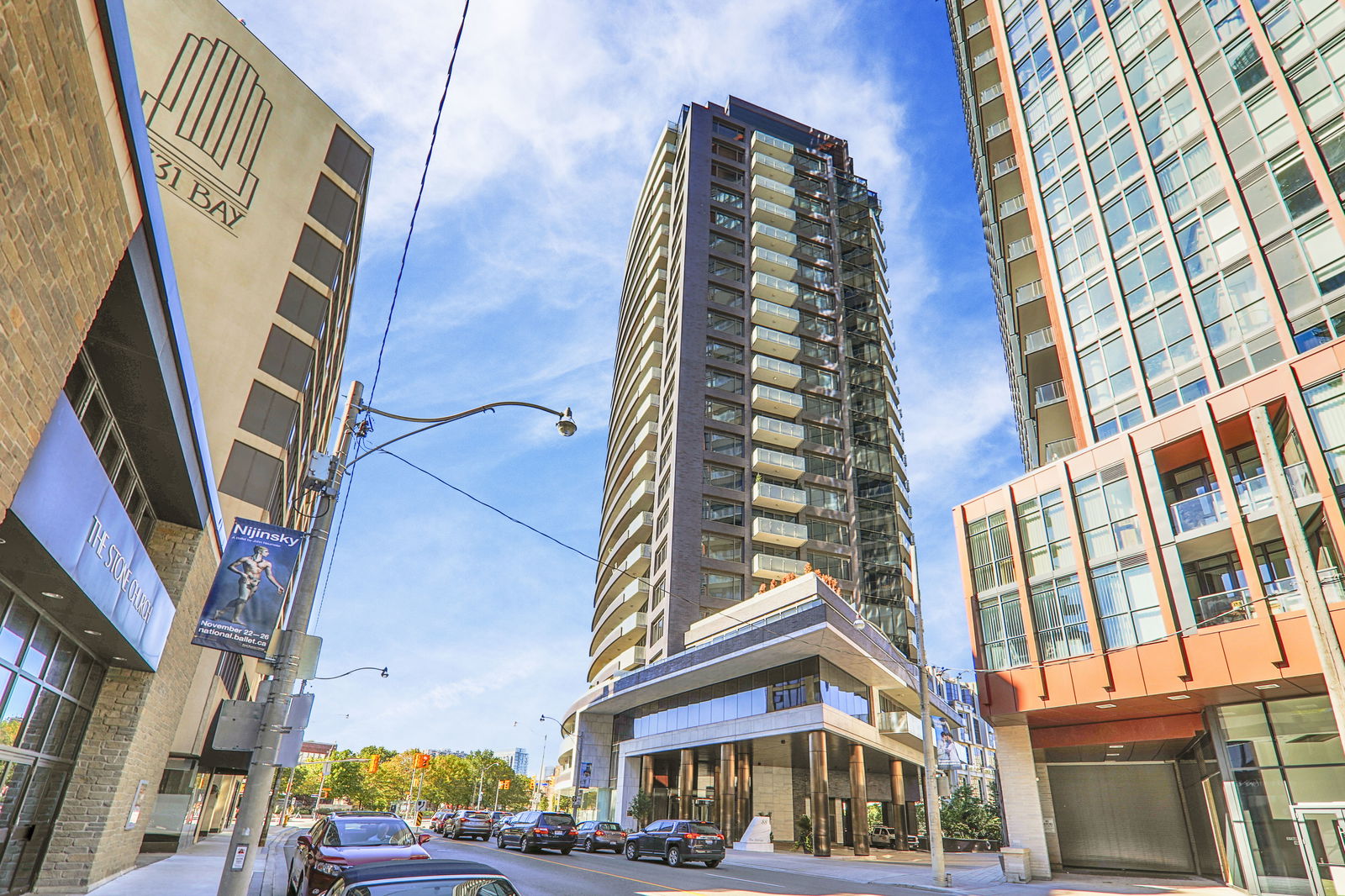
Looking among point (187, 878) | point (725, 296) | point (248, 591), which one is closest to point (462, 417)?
point (248, 591)

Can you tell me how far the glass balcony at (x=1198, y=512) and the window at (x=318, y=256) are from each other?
3181cm

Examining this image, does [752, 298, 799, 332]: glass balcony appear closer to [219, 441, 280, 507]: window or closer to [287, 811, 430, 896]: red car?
[219, 441, 280, 507]: window

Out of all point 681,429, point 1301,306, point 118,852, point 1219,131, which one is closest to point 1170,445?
point 1301,306

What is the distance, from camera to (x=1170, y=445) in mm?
23797

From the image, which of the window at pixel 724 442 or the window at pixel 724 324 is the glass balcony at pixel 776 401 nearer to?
the window at pixel 724 442

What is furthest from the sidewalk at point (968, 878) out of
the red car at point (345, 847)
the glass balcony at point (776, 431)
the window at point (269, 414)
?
the glass balcony at point (776, 431)

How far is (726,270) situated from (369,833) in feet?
206

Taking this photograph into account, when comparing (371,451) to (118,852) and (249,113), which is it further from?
(249,113)

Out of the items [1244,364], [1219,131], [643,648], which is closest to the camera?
[1244,364]

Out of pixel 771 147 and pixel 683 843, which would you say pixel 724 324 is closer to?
pixel 771 147

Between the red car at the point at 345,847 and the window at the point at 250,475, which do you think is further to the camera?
the window at the point at 250,475

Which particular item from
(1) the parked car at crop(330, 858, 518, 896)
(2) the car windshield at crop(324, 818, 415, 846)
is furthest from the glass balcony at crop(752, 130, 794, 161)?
(1) the parked car at crop(330, 858, 518, 896)

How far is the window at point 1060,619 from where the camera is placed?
2434 centimetres

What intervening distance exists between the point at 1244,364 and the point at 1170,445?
499 centimetres
